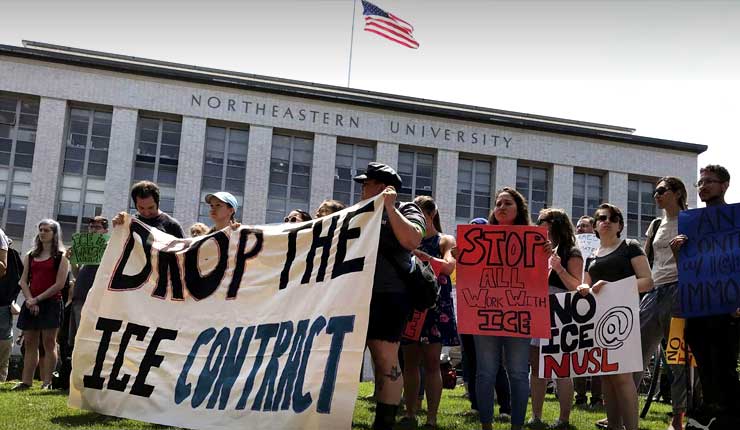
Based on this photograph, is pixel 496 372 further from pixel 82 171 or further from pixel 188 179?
pixel 82 171

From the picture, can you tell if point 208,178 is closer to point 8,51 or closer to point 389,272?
point 8,51

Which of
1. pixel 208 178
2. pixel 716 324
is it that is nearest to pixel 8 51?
pixel 208 178

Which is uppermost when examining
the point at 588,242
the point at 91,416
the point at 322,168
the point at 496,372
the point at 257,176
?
the point at 322,168

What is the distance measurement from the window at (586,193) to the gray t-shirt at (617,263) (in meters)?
34.7

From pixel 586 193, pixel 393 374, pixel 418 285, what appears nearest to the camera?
pixel 393 374

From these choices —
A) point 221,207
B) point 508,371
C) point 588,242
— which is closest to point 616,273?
point 508,371

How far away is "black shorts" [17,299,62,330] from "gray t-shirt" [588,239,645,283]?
21.9 ft

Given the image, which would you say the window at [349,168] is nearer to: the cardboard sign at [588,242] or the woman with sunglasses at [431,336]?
the cardboard sign at [588,242]

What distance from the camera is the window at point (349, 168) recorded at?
37.1 meters

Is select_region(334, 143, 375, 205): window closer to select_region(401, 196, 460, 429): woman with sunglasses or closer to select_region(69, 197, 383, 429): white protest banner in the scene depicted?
select_region(401, 196, 460, 429): woman with sunglasses

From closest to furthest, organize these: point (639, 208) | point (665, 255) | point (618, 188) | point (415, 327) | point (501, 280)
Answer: point (501, 280) → point (665, 255) → point (415, 327) → point (618, 188) → point (639, 208)

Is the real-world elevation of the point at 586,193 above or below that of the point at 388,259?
above

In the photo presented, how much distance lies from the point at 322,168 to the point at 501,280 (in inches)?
1221

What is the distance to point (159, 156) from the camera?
35.7 meters
